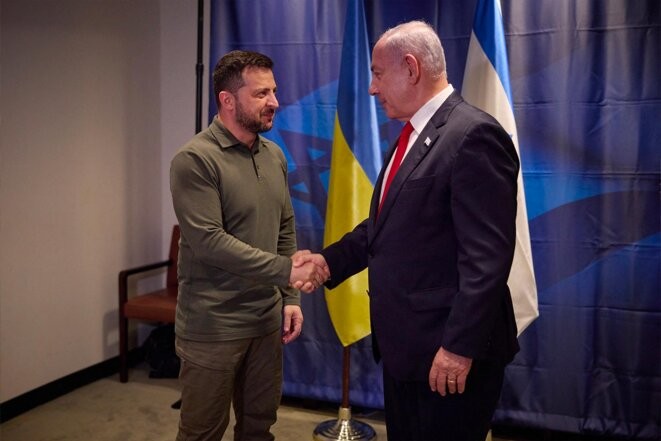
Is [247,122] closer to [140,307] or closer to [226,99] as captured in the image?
[226,99]

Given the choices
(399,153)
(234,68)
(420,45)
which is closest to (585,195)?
(399,153)

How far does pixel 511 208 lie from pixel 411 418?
22.7 inches

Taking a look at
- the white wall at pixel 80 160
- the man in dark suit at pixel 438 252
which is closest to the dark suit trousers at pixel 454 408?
the man in dark suit at pixel 438 252

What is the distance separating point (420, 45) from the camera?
5.05ft

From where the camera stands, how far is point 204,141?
6.38 ft

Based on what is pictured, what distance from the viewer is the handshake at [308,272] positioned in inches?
76.3

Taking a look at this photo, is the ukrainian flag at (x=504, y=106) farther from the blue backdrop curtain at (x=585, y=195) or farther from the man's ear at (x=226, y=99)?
the man's ear at (x=226, y=99)

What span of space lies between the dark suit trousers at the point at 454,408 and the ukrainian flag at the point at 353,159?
1.26 m

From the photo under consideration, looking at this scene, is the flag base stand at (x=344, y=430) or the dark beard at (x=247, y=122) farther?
the flag base stand at (x=344, y=430)

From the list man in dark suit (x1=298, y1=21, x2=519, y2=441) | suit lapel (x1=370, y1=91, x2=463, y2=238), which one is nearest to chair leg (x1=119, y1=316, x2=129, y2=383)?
man in dark suit (x1=298, y1=21, x2=519, y2=441)

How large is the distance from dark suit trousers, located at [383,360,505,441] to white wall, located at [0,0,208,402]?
7.32 feet

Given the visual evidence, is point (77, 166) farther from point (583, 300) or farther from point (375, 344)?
point (583, 300)

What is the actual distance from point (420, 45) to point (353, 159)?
127cm

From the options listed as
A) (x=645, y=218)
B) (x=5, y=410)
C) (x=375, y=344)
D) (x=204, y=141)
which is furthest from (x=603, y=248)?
(x=5, y=410)
